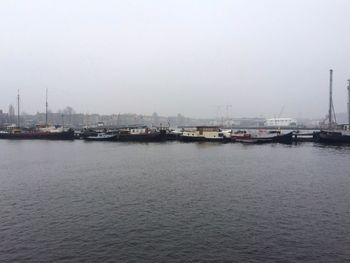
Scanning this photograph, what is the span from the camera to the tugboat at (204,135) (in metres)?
81.2

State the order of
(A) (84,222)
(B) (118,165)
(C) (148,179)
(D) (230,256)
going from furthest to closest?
(B) (118,165) < (C) (148,179) < (A) (84,222) < (D) (230,256)

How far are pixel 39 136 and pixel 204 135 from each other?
4460 cm

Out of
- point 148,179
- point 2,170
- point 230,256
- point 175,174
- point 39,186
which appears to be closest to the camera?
point 230,256

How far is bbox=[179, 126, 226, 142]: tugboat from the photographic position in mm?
81188

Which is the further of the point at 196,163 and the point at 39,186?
the point at 196,163

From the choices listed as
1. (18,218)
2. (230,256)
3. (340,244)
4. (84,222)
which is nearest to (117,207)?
(84,222)

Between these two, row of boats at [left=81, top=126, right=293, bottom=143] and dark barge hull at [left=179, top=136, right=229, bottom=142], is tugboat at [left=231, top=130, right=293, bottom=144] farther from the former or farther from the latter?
dark barge hull at [left=179, top=136, right=229, bottom=142]

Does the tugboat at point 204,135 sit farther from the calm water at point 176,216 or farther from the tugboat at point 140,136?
the calm water at point 176,216

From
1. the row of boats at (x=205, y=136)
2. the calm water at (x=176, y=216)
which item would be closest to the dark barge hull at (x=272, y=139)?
the row of boats at (x=205, y=136)

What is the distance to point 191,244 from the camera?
1596 centimetres

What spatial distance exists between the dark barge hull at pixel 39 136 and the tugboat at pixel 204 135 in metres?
30.7

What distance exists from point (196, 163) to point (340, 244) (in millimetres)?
27513

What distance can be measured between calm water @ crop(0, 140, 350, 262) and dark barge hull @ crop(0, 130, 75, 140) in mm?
60223

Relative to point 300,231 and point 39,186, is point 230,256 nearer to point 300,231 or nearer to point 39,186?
point 300,231
